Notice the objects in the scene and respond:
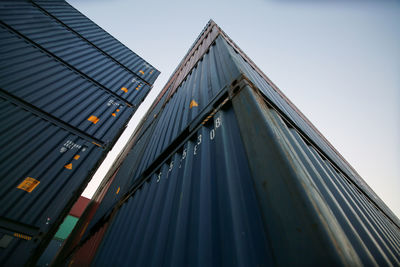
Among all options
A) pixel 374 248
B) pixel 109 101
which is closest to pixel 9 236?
pixel 109 101

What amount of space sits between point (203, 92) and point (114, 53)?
9.71 meters

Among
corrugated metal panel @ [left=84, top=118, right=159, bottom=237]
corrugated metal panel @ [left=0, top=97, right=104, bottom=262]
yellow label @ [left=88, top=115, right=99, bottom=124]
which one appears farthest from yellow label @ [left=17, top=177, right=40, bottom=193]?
yellow label @ [left=88, top=115, right=99, bottom=124]

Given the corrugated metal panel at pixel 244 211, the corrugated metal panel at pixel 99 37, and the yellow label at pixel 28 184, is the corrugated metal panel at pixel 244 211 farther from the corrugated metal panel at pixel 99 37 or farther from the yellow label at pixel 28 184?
the corrugated metal panel at pixel 99 37

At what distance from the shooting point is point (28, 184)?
14.7 ft

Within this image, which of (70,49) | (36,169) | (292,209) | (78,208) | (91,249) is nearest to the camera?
(292,209)

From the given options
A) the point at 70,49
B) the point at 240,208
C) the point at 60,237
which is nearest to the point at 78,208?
the point at 60,237

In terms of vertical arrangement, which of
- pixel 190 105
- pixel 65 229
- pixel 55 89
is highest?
pixel 65 229

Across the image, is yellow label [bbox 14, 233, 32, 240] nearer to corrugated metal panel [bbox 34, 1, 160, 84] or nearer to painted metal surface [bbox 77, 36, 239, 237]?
painted metal surface [bbox 77, 36, 239, 237]

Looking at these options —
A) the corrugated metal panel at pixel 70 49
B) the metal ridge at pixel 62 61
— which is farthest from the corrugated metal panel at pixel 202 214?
the corrugated metal panel at pixel 70 49

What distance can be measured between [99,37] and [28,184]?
406 inches

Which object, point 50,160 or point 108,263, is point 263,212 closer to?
point 108,263

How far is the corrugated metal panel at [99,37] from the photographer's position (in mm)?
9683

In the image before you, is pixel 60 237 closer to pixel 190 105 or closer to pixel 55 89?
pixel 55 89

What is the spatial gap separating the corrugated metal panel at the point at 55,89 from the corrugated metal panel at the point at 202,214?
486 centimetres
